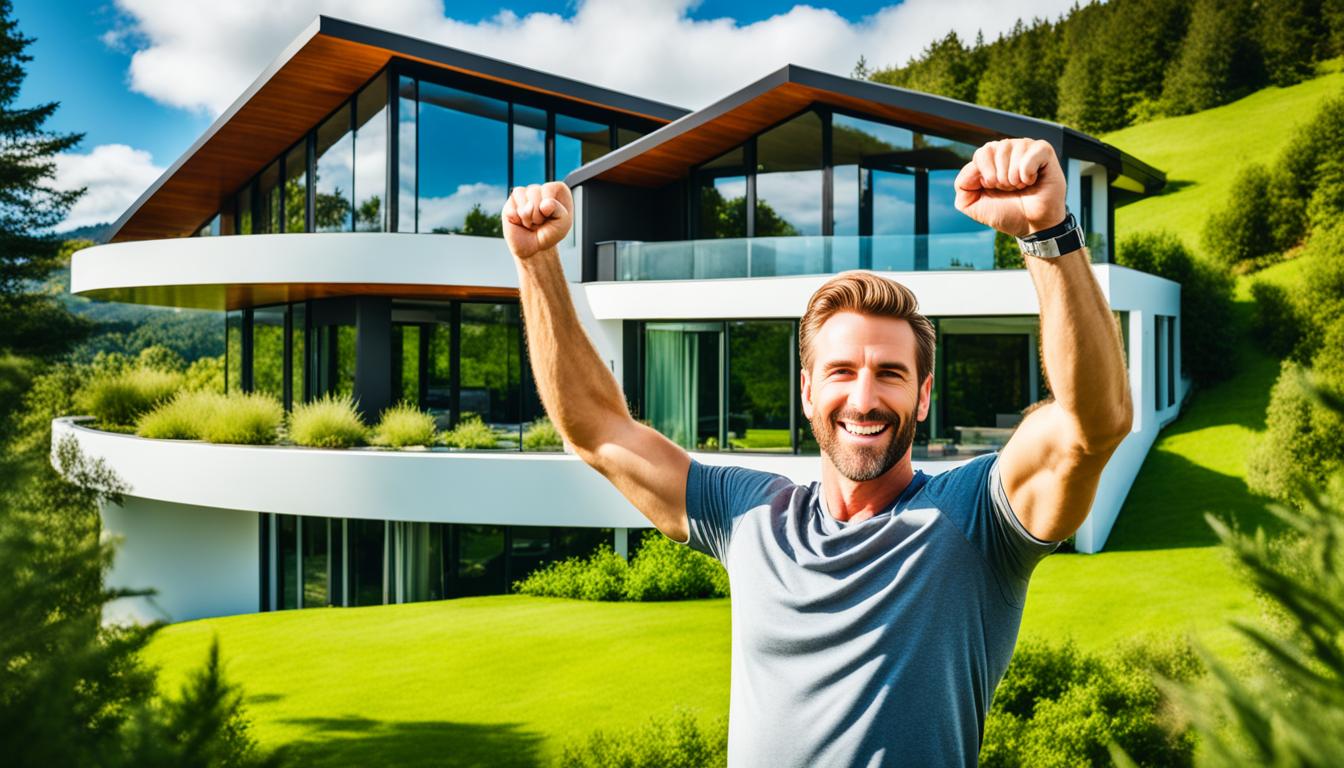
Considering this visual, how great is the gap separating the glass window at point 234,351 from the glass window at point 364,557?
9047 mm

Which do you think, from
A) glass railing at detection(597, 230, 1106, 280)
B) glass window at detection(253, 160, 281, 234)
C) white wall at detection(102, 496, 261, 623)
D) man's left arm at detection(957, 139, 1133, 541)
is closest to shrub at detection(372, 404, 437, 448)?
glass railing at detection(597, 230, 1106, 280)

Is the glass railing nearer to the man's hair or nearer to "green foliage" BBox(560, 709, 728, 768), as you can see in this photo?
"green foliage" BBox(560, 709, 728, 768)

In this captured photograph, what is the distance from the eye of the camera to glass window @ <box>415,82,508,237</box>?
1769cm

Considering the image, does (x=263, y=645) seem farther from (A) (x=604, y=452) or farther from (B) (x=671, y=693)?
(A) (x=604, y=452)

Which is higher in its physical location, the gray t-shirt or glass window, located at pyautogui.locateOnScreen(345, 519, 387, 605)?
the gray t-shirt

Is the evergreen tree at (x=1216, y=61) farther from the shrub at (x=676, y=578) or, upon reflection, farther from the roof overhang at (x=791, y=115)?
the shrub at (x=676, y=578)

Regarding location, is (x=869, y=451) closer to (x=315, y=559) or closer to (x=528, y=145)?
(x=315, y=559)

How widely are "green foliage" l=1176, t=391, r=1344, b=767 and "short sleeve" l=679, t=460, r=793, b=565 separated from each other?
4.85ft

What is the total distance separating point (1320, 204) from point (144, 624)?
A: 35729 mm

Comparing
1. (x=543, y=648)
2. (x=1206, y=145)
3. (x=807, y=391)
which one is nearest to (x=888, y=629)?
(x=807, y=391)

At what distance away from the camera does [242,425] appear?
15.9m

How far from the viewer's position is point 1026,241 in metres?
1.62

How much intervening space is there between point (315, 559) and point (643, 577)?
6.87m

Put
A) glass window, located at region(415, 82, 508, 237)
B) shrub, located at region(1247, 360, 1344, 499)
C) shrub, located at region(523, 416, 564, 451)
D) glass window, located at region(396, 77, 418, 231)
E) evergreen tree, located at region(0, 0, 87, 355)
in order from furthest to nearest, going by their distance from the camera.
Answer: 1. evergreen tree, located at region(0, 0, 87, 355)
2. glass window, located at region(415, 82, 508, 237)
3. glass window, located at region(396, 77, 418, 231)
4. shrub, located at region(523, 416, 564, 451)
5. shrub, located at region(1247, 360, 1344, 499)
